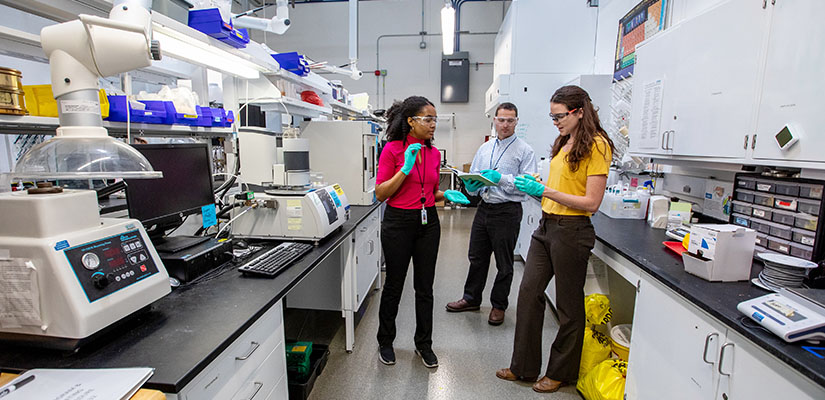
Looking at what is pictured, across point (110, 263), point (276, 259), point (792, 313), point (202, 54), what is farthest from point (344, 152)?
point (792, 313)

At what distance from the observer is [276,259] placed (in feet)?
5.19

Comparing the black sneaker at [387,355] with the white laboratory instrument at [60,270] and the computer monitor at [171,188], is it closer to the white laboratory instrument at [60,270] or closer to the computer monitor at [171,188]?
the computer monitor at [171,188]

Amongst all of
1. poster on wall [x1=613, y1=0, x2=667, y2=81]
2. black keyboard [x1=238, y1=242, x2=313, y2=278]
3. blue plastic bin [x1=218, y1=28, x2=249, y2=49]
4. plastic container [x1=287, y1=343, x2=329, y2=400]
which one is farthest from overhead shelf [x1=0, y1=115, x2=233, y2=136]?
poster on wall [x1=613, y1=0, x2=667, y2=81]

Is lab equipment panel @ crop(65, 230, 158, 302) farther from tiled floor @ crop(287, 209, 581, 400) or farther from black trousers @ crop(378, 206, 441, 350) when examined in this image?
tiled floor @ crop(287, 209, 581, 400)

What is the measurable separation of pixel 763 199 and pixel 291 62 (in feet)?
8.10

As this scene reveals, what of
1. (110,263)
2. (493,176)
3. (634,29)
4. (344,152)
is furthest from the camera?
(634,29)

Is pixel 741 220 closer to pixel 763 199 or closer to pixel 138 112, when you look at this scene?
pixel 763 199

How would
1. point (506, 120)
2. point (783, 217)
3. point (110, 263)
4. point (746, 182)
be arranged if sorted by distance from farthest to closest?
point (506, 120) < point (746, 182) < point (783, 217) < point (110, 263)

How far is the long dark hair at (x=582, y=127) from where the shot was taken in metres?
1.67

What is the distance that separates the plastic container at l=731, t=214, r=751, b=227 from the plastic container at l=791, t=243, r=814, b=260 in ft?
0.85

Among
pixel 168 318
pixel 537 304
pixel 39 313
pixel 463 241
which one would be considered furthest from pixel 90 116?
pixel 463 241

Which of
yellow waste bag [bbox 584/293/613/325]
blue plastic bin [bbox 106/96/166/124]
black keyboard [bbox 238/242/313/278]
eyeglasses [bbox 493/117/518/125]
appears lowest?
yellow waste bag [bbox 584/293/613/325]

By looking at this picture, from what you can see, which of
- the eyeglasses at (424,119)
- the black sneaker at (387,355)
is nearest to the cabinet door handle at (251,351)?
the black sneaker at (387,355)

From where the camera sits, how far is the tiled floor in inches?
78.2
